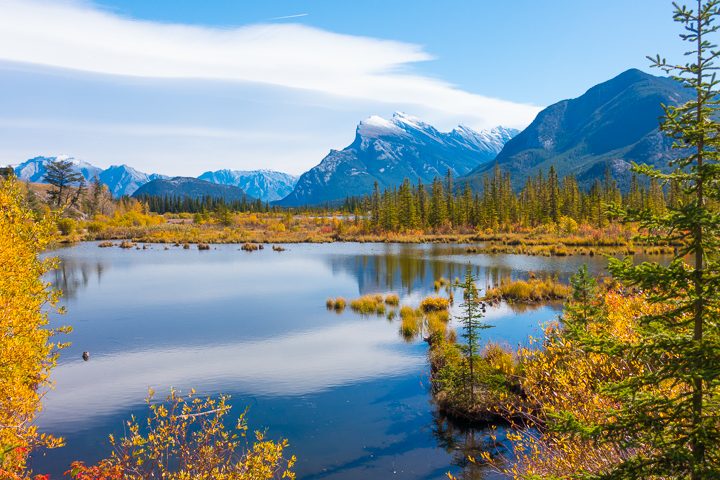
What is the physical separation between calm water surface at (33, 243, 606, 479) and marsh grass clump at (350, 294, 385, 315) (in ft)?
3.46

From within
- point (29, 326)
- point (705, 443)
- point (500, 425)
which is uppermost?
point (29, 326)

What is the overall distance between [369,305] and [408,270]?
22292 millimetres

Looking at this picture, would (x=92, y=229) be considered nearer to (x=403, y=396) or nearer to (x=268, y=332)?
(x=268, y=332)

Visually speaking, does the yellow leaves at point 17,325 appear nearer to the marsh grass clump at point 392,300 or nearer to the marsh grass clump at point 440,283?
the marsh grass clump at point 392,300

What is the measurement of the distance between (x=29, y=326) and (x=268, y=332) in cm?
2276

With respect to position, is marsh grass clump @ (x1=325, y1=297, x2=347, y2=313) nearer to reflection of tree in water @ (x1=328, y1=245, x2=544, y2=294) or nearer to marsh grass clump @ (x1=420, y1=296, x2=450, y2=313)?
reflection of tree in water @ (x1=328, y1=245, x2=544, y2=294)

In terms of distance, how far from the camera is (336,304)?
43.0m

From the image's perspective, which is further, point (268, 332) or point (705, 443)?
point (268, 332)

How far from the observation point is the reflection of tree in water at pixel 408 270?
52.3 meters

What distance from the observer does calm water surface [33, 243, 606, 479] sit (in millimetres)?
18484

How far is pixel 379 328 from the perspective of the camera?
117ft

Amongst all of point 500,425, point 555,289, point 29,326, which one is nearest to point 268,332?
point 500,425

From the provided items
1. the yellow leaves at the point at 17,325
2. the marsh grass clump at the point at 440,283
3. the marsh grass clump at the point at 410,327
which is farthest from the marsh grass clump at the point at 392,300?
the yellow leaves at the point at 17,325

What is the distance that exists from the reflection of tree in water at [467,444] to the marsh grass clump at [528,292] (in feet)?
80.6
